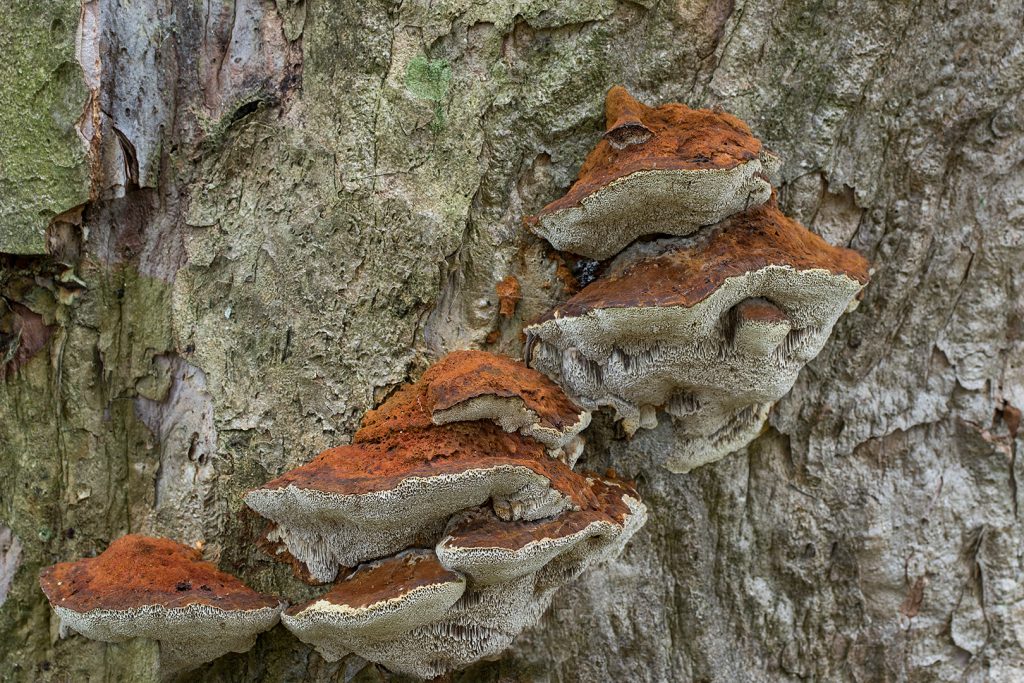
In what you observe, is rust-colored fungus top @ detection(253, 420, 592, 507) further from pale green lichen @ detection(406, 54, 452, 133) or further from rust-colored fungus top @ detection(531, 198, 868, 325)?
pale green lichen @ detection(406, 54, 452, 133)

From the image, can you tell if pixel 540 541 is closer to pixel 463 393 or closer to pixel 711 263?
pixel 463 393

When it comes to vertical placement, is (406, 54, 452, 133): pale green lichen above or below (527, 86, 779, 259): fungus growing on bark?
above

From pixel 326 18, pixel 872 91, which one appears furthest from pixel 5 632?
pixel 872 91

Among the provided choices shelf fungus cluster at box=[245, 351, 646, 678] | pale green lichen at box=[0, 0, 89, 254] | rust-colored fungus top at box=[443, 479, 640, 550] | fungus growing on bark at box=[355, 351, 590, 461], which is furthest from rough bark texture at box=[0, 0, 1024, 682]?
rust-colored fungus top at box=[443, 479, 640, 550]

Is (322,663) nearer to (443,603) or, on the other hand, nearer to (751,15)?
(443,603)

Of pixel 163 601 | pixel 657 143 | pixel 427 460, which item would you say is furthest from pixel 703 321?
pixel 163 601

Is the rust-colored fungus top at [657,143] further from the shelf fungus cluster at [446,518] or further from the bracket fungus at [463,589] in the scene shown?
the bracket fungus at [463,589]
